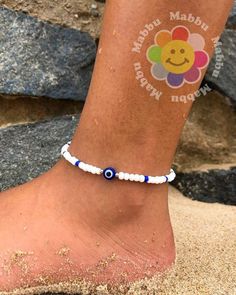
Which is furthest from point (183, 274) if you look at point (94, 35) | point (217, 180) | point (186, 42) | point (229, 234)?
point (94, 35)

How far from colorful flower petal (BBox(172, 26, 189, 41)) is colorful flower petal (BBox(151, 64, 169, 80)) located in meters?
0.05

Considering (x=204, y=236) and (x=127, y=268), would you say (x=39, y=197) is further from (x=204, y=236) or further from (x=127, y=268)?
(x=204, y=236)

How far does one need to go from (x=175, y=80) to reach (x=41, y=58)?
42 centimetres

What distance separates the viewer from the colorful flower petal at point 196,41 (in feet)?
2.88

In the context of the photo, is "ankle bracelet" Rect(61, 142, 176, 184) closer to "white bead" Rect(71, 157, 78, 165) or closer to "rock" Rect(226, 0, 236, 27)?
"white bead" Rect(71, 157, 78, 165)

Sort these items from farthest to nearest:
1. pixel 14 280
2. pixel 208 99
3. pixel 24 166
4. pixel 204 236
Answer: pixel 208 99 < pixel 24 166 < pixel 204 236 < pixel 14 280

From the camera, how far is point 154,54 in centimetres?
89

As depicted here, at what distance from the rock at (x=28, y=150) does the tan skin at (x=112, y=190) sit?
272 millimetres

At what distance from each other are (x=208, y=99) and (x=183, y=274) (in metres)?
0.54

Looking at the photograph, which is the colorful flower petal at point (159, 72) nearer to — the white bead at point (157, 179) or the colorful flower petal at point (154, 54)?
the colorful flower petal at point (154, 54)

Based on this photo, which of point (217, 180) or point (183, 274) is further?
point (217, 180)

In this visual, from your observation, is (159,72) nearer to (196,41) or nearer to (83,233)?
(196,41)

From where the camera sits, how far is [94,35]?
4.25 feet

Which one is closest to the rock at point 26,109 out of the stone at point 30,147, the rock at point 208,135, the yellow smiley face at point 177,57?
the stone at point 30,147
